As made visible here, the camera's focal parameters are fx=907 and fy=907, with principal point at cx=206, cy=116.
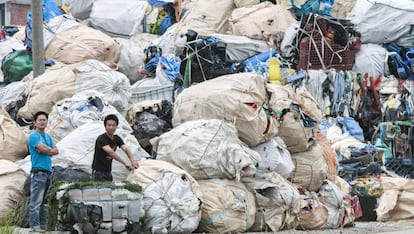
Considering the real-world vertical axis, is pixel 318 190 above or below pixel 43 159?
below

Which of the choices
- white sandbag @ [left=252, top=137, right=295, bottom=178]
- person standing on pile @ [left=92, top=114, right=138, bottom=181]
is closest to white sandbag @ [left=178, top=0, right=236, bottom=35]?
white sandbag @ [left=252, top=137, right=295, bottom=178]

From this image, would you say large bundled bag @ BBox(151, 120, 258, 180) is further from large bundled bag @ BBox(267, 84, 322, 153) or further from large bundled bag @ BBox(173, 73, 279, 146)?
large bundled bag @ BBox(267, 84, 322, 153)

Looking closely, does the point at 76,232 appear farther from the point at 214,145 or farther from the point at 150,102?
the point at 150,102

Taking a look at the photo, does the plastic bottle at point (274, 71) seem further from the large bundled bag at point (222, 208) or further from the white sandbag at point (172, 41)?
the large bundled bag at point (222, 208)

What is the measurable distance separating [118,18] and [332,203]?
23.6ft

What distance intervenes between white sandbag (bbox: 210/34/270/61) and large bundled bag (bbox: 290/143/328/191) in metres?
4.27

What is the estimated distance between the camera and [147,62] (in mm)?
15164

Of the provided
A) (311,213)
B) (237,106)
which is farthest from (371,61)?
(237,106)

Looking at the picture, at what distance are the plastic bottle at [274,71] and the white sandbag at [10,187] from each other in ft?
19.7

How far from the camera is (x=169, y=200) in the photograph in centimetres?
884

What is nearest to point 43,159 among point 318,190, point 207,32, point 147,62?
point 318,190

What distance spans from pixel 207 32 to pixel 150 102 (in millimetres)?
4602

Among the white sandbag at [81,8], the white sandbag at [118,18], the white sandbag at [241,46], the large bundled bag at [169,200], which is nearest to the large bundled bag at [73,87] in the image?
the large bundled bag at [169,200]

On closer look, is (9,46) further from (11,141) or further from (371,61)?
(371,61)
